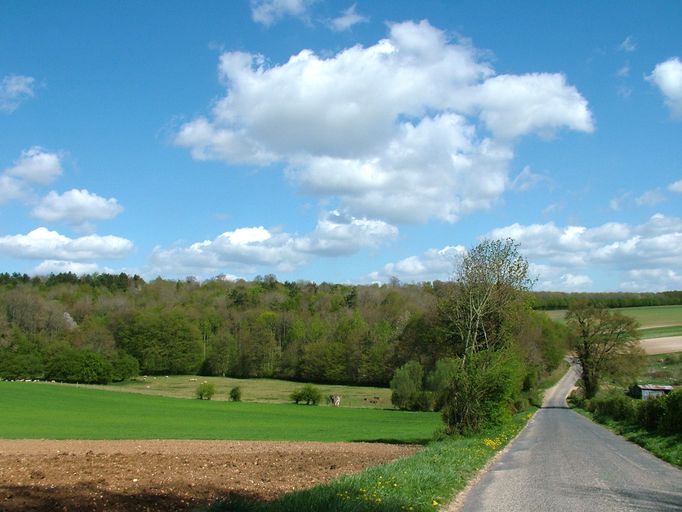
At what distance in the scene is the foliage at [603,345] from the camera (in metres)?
78.2

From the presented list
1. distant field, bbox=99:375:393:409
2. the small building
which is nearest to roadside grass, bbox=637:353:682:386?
the small building

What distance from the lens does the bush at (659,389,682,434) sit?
1048 inches

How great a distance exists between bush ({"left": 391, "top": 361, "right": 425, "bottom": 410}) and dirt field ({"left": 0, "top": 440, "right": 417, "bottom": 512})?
55.8 meters

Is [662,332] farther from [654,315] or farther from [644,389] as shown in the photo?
[644,389]

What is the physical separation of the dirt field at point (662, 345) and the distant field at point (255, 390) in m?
43.0

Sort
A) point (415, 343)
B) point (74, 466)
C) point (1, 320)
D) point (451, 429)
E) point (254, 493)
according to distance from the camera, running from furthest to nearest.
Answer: point (1, 320) → point (415, 343) → point (451, 429) → point (74, 466) → point (254, 493)

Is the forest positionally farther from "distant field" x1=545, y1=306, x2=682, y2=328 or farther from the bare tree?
the bare tree

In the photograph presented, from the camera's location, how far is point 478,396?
27578 mm

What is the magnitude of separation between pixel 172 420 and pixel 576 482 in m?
44.8

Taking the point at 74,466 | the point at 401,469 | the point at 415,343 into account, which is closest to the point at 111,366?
the point at 415,343

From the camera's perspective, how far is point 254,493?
13008 millimetres

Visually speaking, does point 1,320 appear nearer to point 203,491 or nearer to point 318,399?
point 318,399

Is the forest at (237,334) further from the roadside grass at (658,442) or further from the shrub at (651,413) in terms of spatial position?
the roadside grass at (658,442)

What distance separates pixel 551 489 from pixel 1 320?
12713cm
